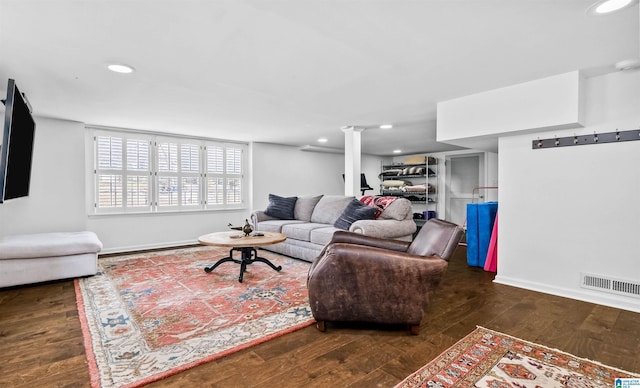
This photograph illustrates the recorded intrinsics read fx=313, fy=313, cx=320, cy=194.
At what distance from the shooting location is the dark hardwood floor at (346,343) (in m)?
1.68

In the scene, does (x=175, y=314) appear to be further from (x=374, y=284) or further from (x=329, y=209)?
(x=329, y=209)

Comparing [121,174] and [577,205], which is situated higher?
[121,174]

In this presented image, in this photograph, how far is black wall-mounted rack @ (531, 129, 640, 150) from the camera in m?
2.69

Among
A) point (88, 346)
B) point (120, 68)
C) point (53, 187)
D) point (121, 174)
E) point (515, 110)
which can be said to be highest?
point (120, 68)

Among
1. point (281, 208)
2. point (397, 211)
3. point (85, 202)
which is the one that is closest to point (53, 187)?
point (85, 202)

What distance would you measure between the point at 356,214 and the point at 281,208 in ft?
5.71

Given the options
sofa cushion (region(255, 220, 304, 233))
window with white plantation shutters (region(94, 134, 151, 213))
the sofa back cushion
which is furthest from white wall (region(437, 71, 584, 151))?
window with white plantation shutters (region(94, 134, 151, 213))

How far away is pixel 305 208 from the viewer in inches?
214

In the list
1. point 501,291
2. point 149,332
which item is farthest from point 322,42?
point 501,291

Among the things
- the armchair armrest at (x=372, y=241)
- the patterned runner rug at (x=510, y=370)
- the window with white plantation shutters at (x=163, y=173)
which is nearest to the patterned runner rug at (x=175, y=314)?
the armchair armrest at (x=372, y=241)

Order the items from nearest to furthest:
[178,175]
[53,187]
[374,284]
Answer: [374,284], [53,187], [178,175]

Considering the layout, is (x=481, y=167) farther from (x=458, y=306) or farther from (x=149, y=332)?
(x=149, y=332)

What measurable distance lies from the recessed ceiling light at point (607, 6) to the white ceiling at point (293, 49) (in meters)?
0.05

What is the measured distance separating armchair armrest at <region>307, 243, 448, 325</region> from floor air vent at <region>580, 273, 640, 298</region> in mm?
1849
